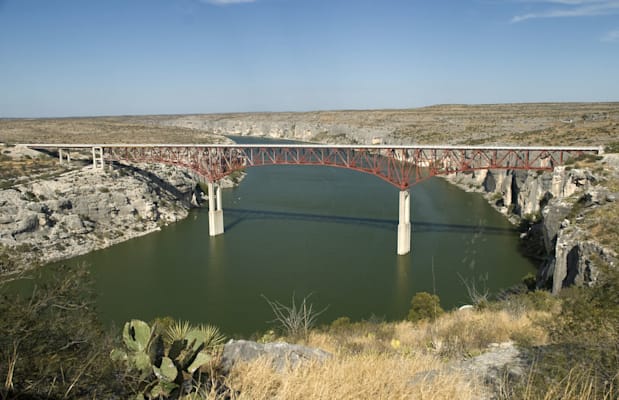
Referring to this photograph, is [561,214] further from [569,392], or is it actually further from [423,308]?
[569,392]

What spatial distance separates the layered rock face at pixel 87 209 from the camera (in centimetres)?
2898

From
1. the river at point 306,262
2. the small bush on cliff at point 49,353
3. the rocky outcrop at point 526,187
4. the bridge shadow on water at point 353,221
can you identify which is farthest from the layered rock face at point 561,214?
the small bush on cliff at point 49,353

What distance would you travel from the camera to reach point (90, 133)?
76.5m

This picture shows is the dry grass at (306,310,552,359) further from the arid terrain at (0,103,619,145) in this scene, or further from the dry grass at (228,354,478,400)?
the arid terrain at (0,103,619,145)

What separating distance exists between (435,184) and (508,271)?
29.8 metres

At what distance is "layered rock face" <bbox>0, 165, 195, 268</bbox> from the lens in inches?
1141

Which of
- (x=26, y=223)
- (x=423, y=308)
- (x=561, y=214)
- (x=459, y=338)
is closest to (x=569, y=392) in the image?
(x=459, y=338)

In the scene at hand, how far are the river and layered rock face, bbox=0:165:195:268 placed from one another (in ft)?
5.39

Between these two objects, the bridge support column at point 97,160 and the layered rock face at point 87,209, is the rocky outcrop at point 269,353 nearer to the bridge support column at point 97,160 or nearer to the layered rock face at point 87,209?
the layered rock face at point 87,209

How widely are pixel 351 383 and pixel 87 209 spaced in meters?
34.8

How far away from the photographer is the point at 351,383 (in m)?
3.77

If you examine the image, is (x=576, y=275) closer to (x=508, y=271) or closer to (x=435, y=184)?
(x=508, y=271)

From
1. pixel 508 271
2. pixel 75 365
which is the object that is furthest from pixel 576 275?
pixel 75 365

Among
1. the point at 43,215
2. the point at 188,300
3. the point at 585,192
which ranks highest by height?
the point at 585,192
